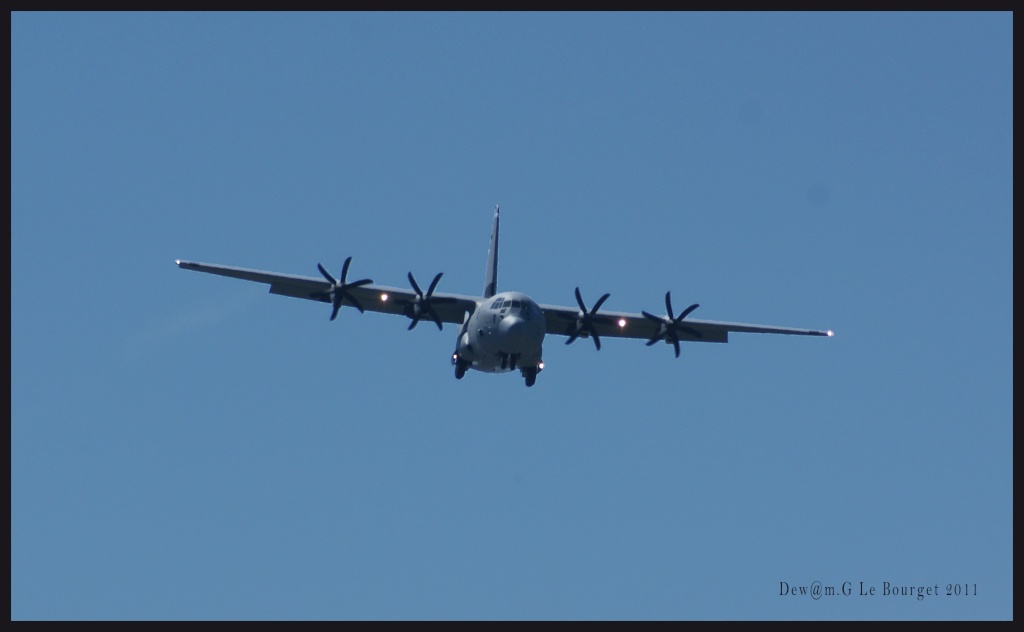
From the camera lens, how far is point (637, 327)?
47.5 meters

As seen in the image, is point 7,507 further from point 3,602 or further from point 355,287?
point 355,287

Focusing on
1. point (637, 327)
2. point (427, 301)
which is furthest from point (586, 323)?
point (427, 301)

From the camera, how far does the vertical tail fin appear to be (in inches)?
1864

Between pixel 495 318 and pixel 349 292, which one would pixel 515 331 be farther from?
pixel 349 292

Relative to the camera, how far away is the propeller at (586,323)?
45375 mm

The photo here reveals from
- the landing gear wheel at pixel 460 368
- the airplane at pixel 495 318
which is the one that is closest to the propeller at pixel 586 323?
the airplane at pixel 495 318

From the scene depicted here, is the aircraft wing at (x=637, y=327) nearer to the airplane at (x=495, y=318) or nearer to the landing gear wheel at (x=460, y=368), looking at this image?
the airplane at (x=495, y=318)

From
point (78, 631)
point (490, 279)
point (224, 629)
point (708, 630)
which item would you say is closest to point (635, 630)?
point (708, 630)

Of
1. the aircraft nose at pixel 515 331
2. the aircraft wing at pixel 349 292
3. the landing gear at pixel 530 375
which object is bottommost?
the landing gear at pixel 530 375

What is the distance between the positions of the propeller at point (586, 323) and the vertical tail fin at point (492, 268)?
3114 millimetres

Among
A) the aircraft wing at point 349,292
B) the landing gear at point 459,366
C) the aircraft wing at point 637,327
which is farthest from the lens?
the aircraft wing at point 637,327

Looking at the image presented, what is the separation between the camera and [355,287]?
144 feet

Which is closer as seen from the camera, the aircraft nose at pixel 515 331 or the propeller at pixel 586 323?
the aircraft nose at pixel 515 331

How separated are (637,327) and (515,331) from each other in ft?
24.9
